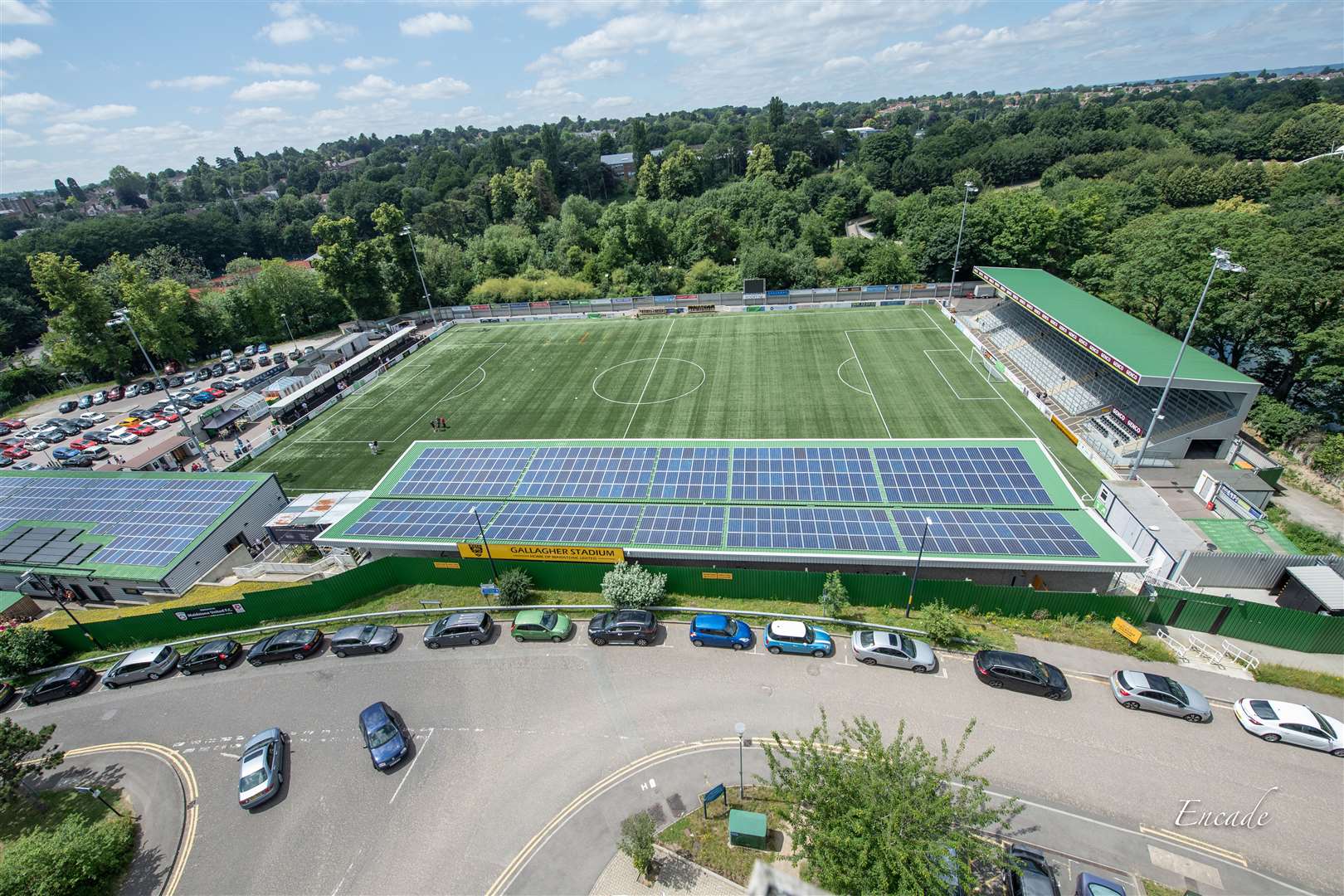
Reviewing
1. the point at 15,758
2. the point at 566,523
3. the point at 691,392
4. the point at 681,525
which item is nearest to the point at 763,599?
the point at 681,525

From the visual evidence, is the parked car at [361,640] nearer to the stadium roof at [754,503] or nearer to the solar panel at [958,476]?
the stadium roof at [754,503]

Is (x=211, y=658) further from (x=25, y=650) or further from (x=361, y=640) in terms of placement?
(x=25, y=650)

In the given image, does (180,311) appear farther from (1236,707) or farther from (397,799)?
(1236,707)

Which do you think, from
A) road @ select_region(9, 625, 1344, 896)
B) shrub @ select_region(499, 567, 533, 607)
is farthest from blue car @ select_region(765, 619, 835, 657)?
shrub @ select_region(499, 567, 533, 607)

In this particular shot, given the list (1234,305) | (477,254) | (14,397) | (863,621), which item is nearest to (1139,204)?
(1234,305)

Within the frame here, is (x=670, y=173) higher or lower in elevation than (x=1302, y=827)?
higher

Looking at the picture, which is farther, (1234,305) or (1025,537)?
(1234,305)

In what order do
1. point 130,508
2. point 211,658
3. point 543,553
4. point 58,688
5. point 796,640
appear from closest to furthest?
point 796,640
point 58,688
point 211,658
point 543,553
point 130,508
